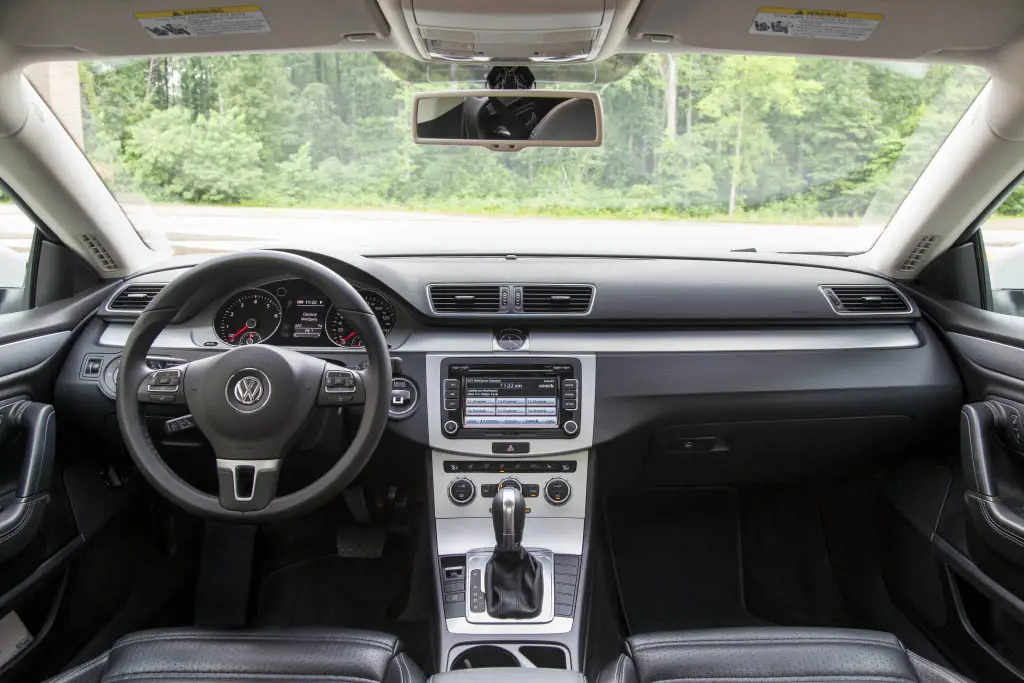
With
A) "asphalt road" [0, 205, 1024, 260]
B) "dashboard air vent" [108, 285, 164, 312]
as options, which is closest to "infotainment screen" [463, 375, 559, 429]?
"asphalt road" [0, 205, 1024, 260]

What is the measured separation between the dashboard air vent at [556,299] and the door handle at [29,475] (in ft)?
5.46

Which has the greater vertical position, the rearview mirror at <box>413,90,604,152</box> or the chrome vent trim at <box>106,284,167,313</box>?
the rearview mirror at <box>413,90,604,152</box>

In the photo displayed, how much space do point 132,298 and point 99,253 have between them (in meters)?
0.23

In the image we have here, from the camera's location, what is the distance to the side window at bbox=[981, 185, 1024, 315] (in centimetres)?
266

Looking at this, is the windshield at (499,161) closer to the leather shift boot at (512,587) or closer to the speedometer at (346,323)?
the speedometer at (346,323)

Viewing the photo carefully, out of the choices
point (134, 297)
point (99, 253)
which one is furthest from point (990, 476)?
point (99, 253)

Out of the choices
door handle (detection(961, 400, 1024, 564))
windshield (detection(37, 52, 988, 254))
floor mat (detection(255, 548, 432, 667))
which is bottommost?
floor mat (detection(255, 548, 432, 667))

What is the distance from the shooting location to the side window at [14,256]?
8.94 feet

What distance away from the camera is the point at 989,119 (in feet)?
7.67

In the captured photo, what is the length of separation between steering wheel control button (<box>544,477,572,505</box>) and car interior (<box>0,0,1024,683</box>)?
0.4 inches

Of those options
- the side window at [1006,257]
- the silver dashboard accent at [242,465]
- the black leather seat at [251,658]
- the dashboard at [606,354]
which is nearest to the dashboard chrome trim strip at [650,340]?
the dashboard at [606,354]

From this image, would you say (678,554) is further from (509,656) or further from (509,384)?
(509,384)

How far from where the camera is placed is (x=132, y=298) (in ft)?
9.29

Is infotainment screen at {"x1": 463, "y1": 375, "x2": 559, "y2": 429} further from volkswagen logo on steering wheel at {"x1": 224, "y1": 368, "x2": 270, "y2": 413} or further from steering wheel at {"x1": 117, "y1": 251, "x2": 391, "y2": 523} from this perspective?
volkswagen logo on steering wheel at {"x1": 224, "y1": 368, "x2": 270, "y2": 413}
